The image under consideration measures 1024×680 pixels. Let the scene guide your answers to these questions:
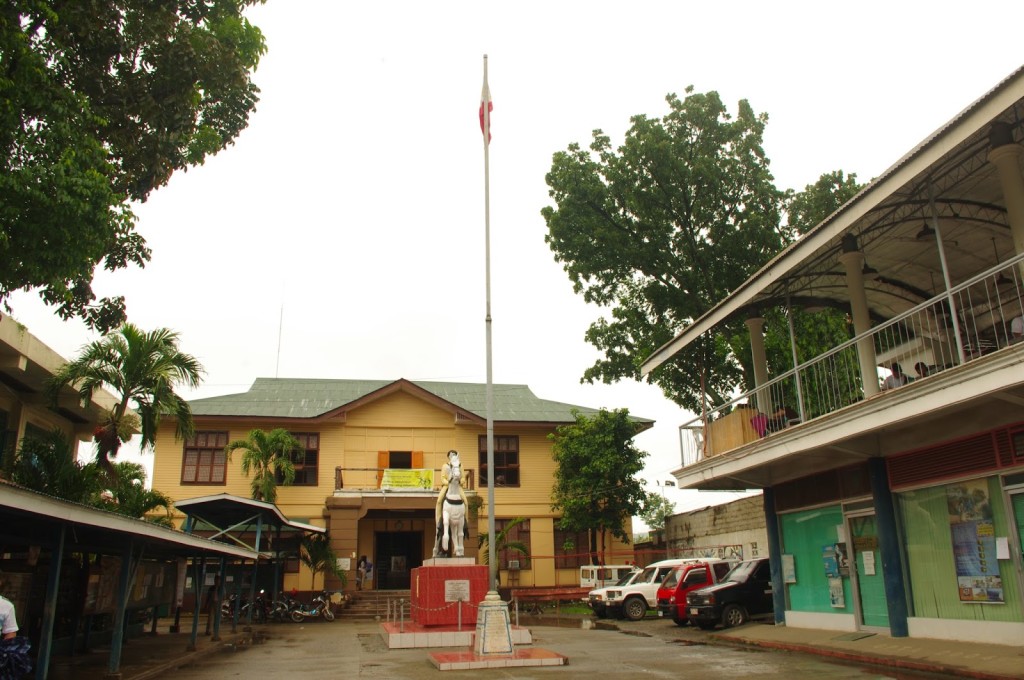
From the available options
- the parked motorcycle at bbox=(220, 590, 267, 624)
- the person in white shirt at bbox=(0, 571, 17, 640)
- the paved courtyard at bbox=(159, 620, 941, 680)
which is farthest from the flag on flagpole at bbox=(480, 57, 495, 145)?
the parked motorcycle at bbox=(220, 590, 267, 624)

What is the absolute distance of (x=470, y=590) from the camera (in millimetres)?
18922

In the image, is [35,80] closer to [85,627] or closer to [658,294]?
[85,627]

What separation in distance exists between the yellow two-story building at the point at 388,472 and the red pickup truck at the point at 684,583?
31.9 ft

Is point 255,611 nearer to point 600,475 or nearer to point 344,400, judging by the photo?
point 344,400

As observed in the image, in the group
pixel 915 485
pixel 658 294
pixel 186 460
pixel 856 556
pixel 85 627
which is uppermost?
pixel 658 294

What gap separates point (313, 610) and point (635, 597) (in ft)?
34.2

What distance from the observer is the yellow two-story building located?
30.9m

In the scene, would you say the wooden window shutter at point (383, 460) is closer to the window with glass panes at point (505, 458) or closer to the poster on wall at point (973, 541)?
the window with glass panes at point (505, 458)

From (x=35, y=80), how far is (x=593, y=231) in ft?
62.5

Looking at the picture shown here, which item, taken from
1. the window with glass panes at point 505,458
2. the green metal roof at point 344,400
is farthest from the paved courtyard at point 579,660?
the green metal roof at point 344,400

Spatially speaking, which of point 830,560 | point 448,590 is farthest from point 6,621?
point 830,560

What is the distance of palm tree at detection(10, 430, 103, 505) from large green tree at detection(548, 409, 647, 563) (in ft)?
63.5

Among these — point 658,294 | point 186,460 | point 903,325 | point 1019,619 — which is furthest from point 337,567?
point 1019,619

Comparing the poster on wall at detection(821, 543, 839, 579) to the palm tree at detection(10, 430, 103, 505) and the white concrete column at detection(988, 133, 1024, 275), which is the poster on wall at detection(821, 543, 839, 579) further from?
the palm tree at detection(10, 430, 103, 505)
